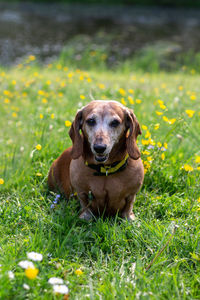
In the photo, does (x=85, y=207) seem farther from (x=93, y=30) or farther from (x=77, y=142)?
(x=93, y=30)

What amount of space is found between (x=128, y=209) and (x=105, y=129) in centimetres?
67

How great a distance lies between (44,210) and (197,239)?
3.77 ft

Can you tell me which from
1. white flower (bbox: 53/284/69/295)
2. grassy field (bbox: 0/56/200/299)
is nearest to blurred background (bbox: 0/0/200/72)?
grassy field (bbox: 0/56/200/299)

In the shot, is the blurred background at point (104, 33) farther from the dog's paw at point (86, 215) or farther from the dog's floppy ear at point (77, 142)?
the dog's paw at point (86, 215)

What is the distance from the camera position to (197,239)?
222 cm

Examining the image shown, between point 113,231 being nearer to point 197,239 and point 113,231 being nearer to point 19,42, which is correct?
point 197,239

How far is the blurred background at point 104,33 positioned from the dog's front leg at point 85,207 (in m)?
4.38

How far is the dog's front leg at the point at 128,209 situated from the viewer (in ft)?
8.61

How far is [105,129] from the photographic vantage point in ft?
7.84

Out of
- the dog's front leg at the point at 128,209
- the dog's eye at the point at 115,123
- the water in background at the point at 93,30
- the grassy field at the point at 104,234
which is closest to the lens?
the grassy field at the point at 104,234

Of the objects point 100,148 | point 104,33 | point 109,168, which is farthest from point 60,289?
point 104,33

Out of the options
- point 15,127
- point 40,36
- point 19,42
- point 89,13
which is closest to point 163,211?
point 15,127

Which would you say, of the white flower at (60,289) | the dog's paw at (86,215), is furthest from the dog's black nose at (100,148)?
the white flower at (60,289)

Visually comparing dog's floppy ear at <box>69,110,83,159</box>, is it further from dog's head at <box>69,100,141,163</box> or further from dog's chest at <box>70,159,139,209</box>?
dog's chest at <box>70,159,139,209</box>
